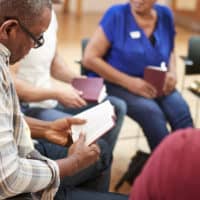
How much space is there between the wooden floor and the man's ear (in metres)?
1.57

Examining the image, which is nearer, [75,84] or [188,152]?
[188,152]

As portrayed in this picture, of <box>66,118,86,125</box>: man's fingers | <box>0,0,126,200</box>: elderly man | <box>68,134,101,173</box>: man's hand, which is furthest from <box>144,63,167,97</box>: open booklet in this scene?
<box>0,0,126,200</box>: elderly man

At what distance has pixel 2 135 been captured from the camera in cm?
130

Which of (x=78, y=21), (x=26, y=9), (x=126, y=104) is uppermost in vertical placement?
(x=26, y=9)

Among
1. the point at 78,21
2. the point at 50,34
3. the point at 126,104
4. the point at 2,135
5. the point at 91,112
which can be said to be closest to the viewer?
the point at 2,135

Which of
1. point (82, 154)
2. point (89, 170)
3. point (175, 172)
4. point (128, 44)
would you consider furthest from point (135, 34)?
point (175, 172)

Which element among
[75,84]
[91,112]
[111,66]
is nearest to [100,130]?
[91,112]

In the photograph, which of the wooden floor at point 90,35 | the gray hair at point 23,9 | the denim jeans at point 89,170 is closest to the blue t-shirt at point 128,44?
the wooden floor at point 90,35

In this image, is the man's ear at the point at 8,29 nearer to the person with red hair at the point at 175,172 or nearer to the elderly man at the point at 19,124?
the elderly man at the point at 19,124

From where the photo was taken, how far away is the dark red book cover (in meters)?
2.58

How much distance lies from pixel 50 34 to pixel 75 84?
0.29 meters

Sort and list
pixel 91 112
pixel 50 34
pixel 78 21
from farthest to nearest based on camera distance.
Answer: pixel 78 21, pixel 50 34, pixel 91 112

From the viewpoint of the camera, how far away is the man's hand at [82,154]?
5.35 ft

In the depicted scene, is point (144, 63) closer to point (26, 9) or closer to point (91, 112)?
point (91, 112)
